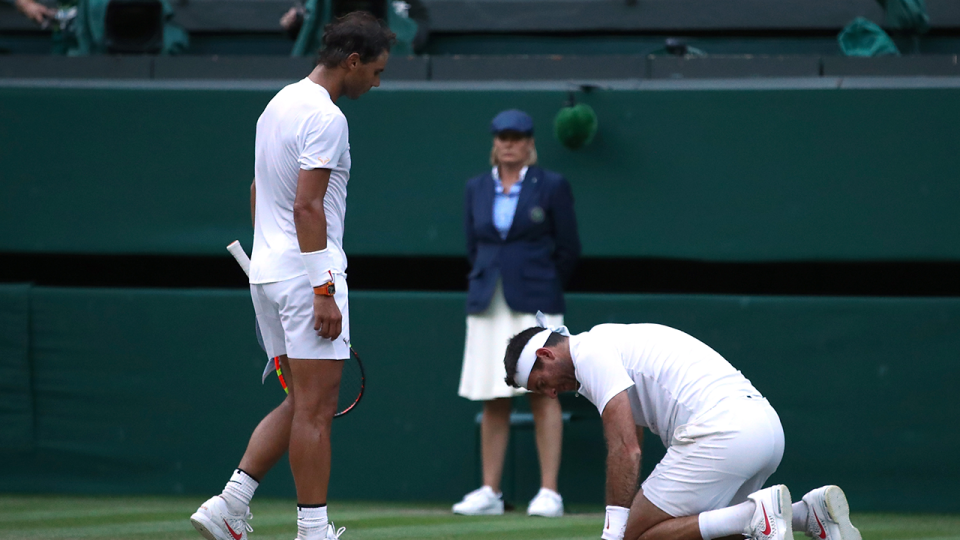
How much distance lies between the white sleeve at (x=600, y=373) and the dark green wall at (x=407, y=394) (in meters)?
2.21

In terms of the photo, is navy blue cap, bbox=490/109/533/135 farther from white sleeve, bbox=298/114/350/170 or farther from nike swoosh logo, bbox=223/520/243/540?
→ nike swoosh logo, bbox=223/520/243/540

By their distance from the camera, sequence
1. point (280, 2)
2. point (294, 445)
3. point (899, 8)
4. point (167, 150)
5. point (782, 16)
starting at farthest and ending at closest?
point (280, 2), point (782, 16), point (899, 8), point (167, 150), point (294, 445)

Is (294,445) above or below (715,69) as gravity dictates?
below

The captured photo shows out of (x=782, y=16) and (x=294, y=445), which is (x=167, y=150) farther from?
(x=782, y=16)

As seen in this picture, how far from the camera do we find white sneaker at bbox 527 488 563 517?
19.0 ft

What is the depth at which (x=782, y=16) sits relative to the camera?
330 inches

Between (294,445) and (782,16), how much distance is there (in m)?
5.84

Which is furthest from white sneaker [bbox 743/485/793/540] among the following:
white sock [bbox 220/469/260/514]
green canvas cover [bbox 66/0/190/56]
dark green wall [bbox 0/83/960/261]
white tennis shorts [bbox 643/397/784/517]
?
green canvas cover [bbox 66/0/190/56]

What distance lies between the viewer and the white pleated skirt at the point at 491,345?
19.6 feet

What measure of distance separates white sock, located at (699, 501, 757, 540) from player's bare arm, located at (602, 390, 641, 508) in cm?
36

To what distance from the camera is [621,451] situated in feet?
12.3

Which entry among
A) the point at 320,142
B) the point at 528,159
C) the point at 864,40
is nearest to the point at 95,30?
the point at 528,159

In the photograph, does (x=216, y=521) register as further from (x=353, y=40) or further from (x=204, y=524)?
(x=353, y=40)

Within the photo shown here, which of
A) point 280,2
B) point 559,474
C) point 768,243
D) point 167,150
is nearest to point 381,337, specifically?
point 559,474
